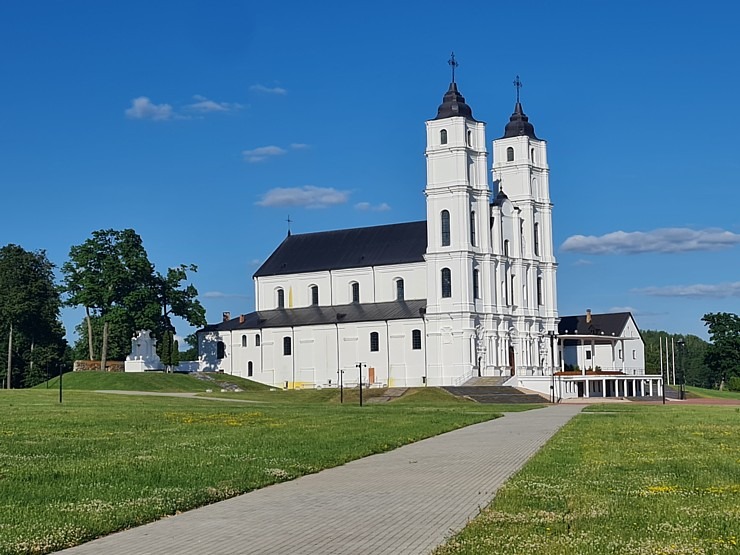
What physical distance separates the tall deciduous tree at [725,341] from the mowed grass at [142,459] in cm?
7677

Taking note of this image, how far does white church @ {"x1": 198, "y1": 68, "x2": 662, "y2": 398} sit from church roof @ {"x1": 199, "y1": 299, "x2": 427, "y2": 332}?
0.19 metres

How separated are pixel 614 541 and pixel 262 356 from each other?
85088 millimetres

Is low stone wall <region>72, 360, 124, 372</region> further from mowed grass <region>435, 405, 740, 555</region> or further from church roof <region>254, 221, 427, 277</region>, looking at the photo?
mowed grass <region>435, 405, 740, 555</region>

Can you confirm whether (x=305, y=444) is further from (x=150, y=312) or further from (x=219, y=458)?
(x=150, y=312)

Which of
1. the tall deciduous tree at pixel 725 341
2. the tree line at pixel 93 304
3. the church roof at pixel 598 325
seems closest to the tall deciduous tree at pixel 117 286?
the tree line at pixel 93 304

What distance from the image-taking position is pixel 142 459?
2080 cm

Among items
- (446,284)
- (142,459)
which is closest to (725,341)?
(446,284)

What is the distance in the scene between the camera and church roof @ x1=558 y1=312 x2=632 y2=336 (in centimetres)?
10706

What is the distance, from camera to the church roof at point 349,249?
93.6 metres

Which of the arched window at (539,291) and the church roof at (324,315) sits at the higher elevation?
the arched window at (539,291)

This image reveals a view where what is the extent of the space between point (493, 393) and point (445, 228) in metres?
17.4

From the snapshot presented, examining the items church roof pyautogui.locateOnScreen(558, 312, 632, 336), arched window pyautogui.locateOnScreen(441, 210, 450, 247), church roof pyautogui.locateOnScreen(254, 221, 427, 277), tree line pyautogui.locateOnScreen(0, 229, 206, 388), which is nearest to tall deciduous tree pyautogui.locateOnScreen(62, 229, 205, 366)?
tree line pyautogui.locateOnScreen(0, 229, 206, 388)

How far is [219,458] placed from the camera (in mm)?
21312

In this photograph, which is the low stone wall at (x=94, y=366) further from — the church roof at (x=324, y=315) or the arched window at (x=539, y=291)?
the arched window at (x=539, y=291)
